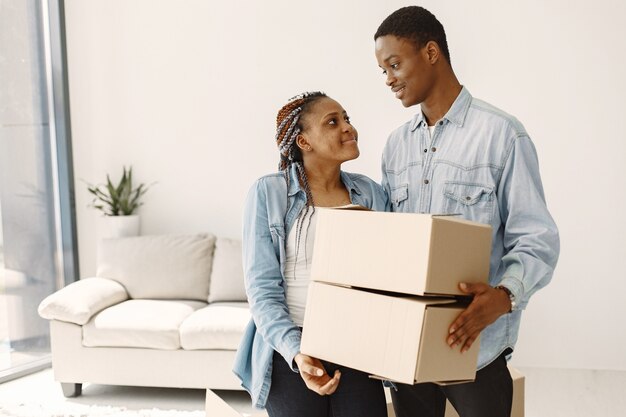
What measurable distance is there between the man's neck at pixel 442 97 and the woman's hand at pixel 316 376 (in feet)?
2.06

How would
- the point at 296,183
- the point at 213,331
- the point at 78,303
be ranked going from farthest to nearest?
the point at 78,303 → the point at 213,331 → the point at 296,183

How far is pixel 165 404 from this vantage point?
10.8ft

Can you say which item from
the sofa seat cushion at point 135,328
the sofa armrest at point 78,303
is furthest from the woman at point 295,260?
the sofa armrest at point 78,303

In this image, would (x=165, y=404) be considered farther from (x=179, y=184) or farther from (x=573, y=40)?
(x=573, y=40)

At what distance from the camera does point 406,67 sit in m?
1.49

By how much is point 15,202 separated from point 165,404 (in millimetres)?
1531

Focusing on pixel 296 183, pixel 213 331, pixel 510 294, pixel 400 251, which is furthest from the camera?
pixel 213 331

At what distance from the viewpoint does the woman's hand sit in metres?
1.35

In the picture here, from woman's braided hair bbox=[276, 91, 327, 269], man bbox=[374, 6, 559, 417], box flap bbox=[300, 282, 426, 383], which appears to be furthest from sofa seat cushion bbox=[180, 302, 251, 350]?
box flap bbox=[300, 282, 426, 383]

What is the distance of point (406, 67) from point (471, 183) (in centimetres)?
29

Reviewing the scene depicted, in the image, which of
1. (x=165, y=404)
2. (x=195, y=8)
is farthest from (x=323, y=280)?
(x=195, y=8)

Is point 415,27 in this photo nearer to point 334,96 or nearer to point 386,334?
point 386,334

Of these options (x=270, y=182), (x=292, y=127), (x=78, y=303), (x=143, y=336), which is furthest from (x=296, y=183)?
(x=78, y=303)

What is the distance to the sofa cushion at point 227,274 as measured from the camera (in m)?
3.71
